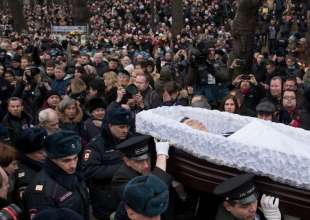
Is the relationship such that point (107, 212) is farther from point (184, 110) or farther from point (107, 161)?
point (184, 110)

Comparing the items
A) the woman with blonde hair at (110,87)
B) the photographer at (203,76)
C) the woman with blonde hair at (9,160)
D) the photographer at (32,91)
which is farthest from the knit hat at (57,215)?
the photographer at (203,76)

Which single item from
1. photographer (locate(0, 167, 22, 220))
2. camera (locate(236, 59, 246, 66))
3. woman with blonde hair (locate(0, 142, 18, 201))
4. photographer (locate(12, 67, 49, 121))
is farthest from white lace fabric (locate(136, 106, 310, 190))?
camera (locate(236, 59, 246, 66))

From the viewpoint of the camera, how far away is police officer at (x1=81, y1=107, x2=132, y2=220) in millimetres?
4055

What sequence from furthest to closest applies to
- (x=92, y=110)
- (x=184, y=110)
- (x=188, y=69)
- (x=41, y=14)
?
(x=41, y=14) < (x=188, y=69) < (x=92, y=110) < (x=184, y=110)

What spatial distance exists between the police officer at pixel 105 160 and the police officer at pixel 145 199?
→ 1476mm

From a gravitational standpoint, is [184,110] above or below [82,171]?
above

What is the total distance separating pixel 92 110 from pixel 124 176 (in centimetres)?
234

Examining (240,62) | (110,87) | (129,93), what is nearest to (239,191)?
(129,93)

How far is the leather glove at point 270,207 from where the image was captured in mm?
3096

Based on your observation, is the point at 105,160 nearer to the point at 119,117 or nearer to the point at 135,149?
the point at 119,117

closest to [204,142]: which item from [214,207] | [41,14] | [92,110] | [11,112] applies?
[214,207]

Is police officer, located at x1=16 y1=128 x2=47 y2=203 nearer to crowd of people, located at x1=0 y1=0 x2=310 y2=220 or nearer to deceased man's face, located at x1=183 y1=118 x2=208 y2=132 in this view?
crowd of people, located at x1=0 y1=0 x2=310 y2=220

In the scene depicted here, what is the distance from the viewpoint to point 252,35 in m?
9.75

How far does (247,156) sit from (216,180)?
28 centimetres
